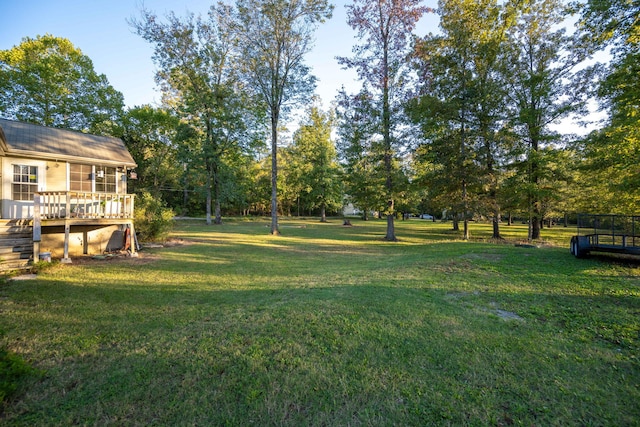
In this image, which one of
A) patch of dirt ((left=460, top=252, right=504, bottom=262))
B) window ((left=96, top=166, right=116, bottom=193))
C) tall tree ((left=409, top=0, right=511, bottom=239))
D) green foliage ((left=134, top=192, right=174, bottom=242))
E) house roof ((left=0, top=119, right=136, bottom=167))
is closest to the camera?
patch of dirt ((left=460, top=252, right=504, bottom=262))

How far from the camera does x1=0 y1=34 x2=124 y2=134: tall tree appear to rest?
24250 millimetres

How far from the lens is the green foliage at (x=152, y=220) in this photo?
476 inches

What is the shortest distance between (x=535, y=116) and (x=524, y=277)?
13.1 metres

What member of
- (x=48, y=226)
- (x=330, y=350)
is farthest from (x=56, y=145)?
(x=330, y=350)

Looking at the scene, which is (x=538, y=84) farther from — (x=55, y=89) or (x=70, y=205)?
(x=55, y=89)

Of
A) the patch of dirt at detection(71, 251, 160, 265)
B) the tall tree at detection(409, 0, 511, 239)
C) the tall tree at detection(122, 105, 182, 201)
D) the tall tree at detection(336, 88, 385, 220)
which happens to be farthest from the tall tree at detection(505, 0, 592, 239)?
the tall tree at detection(122, 105, 182, 201)

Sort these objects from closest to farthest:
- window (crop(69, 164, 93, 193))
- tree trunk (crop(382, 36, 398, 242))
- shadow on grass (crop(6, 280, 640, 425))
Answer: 1. shadow on grass (crop(6, 280, 640, 425))
2. window (crop(69, 164, 93, 193))
3. tree trunk (crop(382, 36, 398, 242))

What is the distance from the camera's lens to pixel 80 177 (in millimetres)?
11117

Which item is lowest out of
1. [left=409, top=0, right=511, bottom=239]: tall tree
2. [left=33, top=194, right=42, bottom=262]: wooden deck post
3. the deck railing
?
[left=33, top=194, right=42, bottom=262]: wooden deck post

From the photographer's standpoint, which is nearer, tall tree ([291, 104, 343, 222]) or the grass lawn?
the grass lawn

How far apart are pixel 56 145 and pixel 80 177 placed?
1.46 metres

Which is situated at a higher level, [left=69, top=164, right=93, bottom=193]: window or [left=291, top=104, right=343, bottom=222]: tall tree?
[left=291, top=104, right=343, bottom=222]: tall tree

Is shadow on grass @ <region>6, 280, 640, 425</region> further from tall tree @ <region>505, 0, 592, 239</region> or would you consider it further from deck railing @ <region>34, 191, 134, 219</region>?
tall tree @ <region>505, 0, 592, 239</region>

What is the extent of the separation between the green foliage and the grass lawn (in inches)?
238
